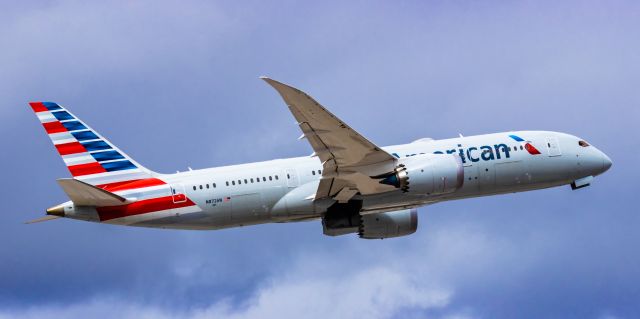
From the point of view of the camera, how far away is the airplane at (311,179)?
53594mm

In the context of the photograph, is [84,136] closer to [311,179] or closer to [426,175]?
[311,179]

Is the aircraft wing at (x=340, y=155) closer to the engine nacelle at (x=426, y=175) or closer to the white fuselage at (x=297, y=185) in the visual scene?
the engine nacelle at (x=426, y=175)

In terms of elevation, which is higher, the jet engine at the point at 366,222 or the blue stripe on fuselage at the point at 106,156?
the blue stripe on fuselage at the point at 106,156

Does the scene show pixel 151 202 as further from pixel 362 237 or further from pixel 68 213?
pixel 362 237

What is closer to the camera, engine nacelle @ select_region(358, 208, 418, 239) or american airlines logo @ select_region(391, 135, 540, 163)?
american airlines logo @ select_region(391, 135, 540, 163)

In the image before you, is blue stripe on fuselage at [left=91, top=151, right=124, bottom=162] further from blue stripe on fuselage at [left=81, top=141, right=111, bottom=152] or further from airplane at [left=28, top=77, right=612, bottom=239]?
blue stripe on fuselage at [left=81, top=141, right=111, bottom=152]

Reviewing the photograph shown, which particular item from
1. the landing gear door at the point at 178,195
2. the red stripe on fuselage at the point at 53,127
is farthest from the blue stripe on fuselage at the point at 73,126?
the landing gear door at the point at 178,195

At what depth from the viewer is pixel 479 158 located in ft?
186

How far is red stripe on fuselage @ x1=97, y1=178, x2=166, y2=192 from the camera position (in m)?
55.0

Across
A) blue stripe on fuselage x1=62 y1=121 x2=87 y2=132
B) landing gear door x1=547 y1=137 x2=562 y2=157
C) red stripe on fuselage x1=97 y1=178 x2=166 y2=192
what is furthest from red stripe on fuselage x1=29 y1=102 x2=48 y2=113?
landing gear door x1=547 y1=137 x2=562 y2=157

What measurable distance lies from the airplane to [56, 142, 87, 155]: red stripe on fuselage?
5 centimetres

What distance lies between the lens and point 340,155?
53250 millimetres

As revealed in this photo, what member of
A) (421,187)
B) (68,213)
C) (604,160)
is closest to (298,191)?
(421,187)

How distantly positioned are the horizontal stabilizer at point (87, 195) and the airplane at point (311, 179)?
5 centimetres
